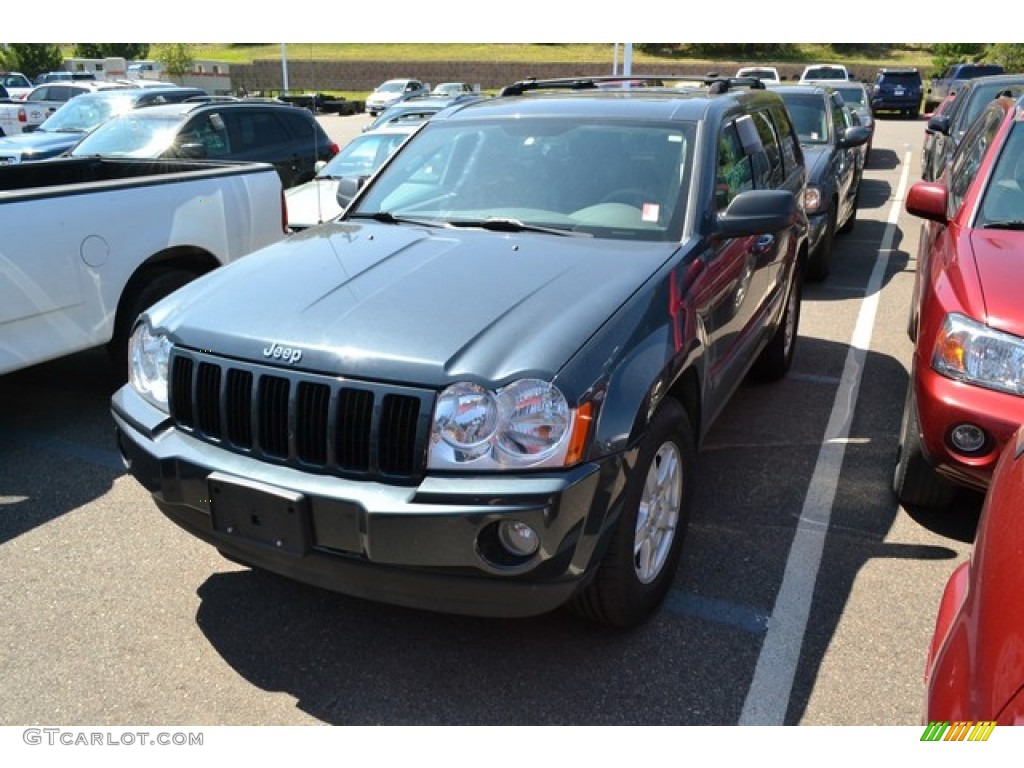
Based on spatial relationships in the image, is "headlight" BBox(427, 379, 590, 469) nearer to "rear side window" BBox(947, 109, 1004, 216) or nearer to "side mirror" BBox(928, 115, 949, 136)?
"rear side window" BBox(947, 109, 1004, 216)

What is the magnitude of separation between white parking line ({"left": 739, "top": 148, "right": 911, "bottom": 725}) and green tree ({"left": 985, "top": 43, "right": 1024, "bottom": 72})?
34.3 m

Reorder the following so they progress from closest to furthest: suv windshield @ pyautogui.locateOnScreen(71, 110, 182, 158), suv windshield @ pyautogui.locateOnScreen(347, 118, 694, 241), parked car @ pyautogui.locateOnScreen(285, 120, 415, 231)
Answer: suv windshield @ pyautogui.locateOnScreen(347, 118, 694, 241) < parked car @ pyautogui.locateOnScreen(285, 120, 415, 231) < suv windshield @ pyautogui.locateOnScreen(71, 110, 182, 158)

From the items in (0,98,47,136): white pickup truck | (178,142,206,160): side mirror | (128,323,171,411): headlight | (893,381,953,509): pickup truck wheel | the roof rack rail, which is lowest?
(0,98,47,136): white pickup truck

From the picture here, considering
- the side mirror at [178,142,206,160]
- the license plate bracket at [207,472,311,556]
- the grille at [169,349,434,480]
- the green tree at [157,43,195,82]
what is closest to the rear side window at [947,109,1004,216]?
the grille at [169,349,434,480]

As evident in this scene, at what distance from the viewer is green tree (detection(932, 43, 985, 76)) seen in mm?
45625

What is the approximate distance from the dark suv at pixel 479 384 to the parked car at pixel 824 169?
12.9ft

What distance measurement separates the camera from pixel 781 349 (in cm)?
556

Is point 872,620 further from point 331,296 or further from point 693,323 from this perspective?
point 331,296

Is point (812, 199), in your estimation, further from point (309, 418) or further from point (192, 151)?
point (192, 151)

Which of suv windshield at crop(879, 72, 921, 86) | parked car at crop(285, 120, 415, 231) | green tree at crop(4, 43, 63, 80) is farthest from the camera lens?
green tree at crop(4, 43, 63, 80)

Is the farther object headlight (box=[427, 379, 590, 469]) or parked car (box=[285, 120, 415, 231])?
parked car (box=[285, 120, 415, 231])

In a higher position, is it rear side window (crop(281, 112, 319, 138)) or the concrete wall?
rear side window (crop(281, 112, 319, 138))

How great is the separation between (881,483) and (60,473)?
13.4ft

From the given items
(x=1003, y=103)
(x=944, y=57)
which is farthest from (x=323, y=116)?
(x=1003, y=103)
